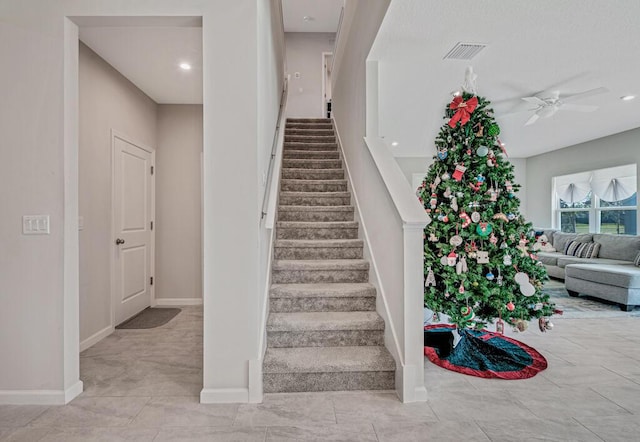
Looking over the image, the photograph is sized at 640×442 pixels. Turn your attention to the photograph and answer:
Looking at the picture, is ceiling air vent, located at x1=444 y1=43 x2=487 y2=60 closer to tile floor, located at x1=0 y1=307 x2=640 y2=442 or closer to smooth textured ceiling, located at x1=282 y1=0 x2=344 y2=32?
tile floor, located at x1=0 y1=307 x2=640 y2=442

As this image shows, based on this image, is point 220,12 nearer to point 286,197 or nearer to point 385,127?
point 286,197

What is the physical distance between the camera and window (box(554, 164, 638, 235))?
19.7 feet

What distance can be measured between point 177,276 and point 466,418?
146 inches

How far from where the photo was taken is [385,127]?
5.81m

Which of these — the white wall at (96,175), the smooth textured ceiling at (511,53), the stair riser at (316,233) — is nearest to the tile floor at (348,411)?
the white wall at (96,175)

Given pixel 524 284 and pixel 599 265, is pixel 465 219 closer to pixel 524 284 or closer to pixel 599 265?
pixel 524 284

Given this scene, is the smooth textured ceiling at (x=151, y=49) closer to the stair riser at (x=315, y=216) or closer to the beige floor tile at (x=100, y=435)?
the stair riser at (x=315, y=216)

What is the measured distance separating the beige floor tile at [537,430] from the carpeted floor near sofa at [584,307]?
252cm

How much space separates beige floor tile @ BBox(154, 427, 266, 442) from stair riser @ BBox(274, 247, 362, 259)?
1.56m

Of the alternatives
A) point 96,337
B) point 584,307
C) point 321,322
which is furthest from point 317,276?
point 584,307

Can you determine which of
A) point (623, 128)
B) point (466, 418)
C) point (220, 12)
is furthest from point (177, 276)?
point (623, 128)

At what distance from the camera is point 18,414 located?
2.04m

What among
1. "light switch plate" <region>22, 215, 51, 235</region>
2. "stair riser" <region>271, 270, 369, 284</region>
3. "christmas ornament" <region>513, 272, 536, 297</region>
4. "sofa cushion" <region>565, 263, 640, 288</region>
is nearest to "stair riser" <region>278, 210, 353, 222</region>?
"stair riser" <region>271, 270, 369, 284</region>

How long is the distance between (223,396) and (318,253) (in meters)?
1.46
